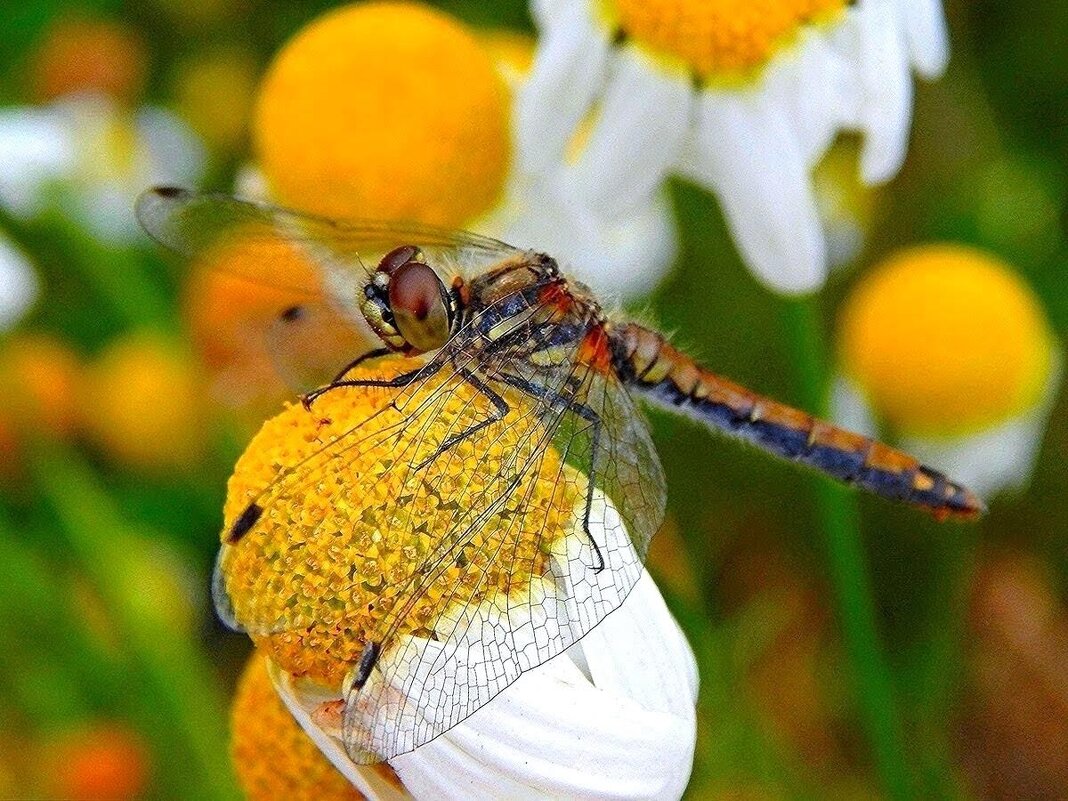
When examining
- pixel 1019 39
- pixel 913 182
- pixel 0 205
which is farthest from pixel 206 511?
pixel 1019 39

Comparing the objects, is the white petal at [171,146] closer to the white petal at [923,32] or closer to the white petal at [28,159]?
the white petal at [28,159]

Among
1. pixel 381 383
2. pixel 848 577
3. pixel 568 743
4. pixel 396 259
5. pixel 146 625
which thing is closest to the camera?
pixel 568 743

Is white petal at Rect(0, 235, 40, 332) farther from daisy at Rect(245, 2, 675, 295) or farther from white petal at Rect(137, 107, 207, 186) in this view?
white petal at Rect(137, 107, 207, 186)

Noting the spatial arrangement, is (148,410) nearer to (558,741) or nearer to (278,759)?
(278,759)

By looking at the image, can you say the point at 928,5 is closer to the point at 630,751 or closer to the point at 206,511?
the point at 630,751

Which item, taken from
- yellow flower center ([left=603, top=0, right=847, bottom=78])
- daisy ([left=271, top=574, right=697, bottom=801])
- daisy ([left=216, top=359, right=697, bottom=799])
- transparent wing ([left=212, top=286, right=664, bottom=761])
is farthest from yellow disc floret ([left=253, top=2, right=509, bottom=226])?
daisy ([left=271, top=574, right=697, bottom=801])

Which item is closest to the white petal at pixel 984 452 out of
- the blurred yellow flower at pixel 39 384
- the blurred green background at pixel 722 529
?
the blurred green background at pixel 722 529

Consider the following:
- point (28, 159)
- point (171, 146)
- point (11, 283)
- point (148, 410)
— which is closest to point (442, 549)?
point (11, 283)

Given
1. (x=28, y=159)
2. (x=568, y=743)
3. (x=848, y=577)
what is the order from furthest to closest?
(x=28, y=159)
(x=848, y=577)
(x=568, y=743)
